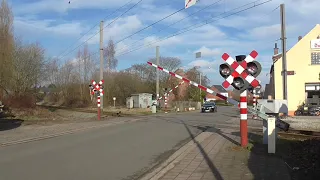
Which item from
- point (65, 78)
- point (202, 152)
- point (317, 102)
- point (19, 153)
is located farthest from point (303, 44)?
point (65, 78)

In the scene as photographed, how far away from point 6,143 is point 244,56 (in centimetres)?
880

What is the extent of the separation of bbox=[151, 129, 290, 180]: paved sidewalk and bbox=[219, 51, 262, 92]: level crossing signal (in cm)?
189

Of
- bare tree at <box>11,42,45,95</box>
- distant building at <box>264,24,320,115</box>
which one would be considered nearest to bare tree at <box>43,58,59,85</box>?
bare tree at <box>11,42,45,95</box>

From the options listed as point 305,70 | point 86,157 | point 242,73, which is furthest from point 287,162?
point 305,70

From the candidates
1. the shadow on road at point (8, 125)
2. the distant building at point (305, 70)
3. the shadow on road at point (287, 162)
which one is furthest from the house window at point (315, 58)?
the shadow on road at point (8, 125)

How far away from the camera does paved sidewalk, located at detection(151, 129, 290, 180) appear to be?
7.10m

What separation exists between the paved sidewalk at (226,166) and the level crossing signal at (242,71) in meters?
1.89

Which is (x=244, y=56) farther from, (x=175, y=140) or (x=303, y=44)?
(x=303, y=44)

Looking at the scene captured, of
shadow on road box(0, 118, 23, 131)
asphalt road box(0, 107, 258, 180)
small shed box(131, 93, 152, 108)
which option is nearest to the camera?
asphalt road box(0, 107, 258, 180)

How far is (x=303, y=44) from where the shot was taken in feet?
122

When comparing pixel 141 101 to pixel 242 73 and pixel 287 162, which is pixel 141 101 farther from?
pixel 287 162

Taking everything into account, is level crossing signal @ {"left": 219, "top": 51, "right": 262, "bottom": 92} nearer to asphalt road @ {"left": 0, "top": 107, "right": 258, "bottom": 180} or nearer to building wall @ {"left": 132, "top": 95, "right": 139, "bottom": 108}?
asphalt road @ {"left": 0, "top": 107, "right": 258, "bottom": 180}

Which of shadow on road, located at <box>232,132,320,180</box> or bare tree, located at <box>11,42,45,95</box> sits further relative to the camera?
bare tree, located at <box>11,42,45,95</box>

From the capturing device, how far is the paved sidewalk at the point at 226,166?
279 inches
